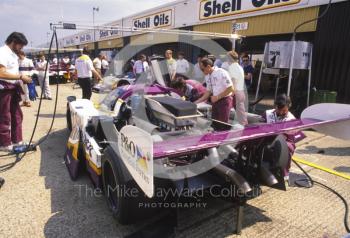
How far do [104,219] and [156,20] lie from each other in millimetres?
15319

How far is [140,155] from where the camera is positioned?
67.1 inches

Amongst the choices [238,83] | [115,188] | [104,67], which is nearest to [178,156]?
[115,188]

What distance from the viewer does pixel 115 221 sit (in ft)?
8.21

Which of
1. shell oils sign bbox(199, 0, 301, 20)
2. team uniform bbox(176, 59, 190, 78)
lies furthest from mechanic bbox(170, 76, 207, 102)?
shell oils sign bbox(199, 0, 301, 20)

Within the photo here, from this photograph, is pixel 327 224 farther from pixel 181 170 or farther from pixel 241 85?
pixel 241 85

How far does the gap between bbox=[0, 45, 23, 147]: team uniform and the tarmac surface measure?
2.43 ft

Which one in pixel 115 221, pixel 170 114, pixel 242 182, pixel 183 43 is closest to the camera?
pixel 242 182

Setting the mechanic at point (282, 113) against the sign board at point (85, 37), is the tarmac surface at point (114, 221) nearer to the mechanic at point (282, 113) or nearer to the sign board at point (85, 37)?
the mechanic at point (282, 113)

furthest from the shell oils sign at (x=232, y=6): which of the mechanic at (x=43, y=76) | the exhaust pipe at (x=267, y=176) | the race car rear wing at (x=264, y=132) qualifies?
the exhaust pipe at (x=267, y=176)

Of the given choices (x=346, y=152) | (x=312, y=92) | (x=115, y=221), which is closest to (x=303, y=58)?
(x=312, y=92)

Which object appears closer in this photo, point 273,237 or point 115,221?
point 273,237

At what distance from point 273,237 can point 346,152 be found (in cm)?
291

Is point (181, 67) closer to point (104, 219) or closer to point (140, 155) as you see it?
point (104, 219)

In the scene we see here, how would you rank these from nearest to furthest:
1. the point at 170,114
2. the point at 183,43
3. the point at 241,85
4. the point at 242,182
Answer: the point at 242,182
the point at 170,114
the point at 241,85
the point at 183,43
